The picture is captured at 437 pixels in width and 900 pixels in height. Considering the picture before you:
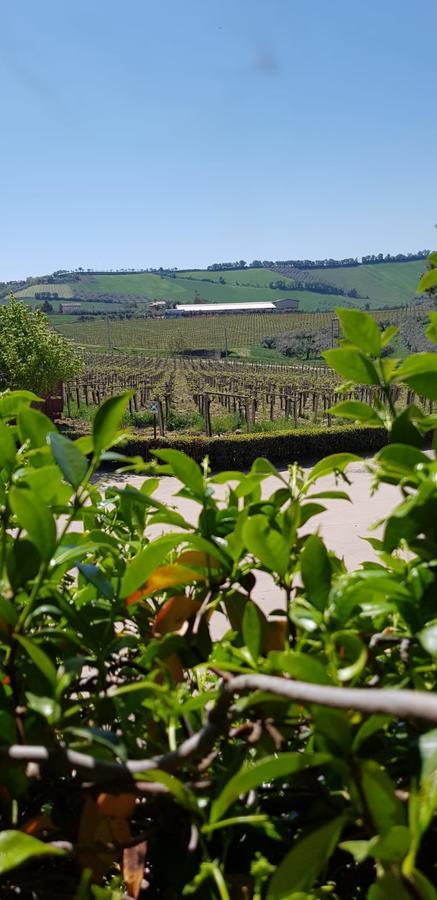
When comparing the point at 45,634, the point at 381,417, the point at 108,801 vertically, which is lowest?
the point at 108,801

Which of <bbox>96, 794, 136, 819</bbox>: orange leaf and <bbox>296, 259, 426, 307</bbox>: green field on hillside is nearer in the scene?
<bbox>96, 794, 136, 819</bbox>: orange leaf

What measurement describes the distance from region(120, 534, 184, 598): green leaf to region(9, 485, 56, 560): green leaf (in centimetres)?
9

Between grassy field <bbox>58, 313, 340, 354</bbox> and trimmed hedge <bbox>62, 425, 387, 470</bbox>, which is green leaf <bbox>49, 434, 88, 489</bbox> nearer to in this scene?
trimmed hedge <bbox>62, 425, 387, 470</bbox>

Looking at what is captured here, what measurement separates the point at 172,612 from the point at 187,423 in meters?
20.3

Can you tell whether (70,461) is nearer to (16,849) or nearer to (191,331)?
(16,849)

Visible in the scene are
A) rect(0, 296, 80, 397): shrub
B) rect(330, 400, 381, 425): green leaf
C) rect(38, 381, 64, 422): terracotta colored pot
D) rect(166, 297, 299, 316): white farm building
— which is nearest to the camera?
rect(330, 400, 381, 425): green leaf

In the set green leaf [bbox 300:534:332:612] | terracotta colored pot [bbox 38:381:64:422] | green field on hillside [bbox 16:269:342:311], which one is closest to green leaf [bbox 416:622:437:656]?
green leaf [bbox 300:534:332:612]

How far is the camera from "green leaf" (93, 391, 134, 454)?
0.61 meters

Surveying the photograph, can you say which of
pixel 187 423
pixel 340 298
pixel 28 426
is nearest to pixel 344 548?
pixel 28 426

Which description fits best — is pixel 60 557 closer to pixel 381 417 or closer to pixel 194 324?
pixel 381 417

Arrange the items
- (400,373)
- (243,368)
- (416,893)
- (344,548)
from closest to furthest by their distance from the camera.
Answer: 1. (416,893)
2. (400,373)
3. (344,548)
4. (243,368)

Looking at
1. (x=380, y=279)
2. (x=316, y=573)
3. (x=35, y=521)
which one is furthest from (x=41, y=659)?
(x=380, y=279)

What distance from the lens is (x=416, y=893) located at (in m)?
0.39

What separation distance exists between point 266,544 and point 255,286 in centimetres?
12338
